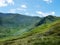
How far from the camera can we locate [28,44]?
425 ft

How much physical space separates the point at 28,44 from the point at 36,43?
594 centimetres

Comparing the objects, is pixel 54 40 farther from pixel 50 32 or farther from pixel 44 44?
pixel 50 32

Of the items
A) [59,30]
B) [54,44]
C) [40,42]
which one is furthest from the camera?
[59,30]

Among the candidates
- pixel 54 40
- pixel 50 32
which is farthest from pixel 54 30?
pixel 54 40

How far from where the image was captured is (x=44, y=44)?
124 m

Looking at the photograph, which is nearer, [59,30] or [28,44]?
[28,44]

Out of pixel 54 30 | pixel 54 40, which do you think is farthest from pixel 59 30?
→ pixel 54 40

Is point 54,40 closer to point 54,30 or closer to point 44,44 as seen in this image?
point 44,44

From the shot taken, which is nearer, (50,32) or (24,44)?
(24,44)

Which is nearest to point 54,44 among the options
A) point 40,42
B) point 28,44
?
point 40,42

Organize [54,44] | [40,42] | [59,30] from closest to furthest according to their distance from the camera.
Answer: [54,44] < [40,42] < [59,30]

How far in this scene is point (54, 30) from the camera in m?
168

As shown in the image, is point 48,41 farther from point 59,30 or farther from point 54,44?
point 59,30

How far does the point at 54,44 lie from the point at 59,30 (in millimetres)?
47053
